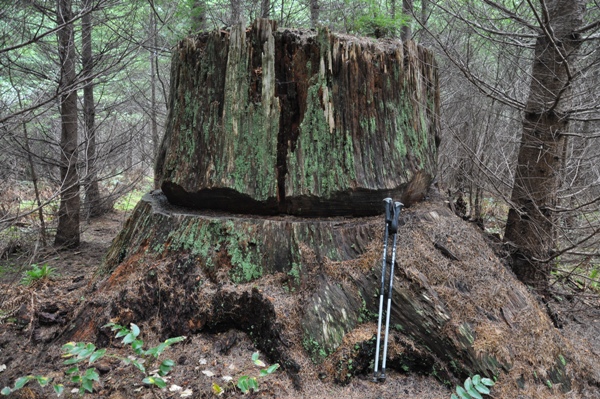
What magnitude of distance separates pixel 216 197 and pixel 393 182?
153 centimetres

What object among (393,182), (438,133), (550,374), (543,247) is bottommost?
(550,374)

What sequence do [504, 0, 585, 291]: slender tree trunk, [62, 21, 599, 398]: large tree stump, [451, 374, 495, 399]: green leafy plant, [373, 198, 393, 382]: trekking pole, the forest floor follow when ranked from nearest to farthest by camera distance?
1. [451, 374, 495, 399]: green leafy plant
2. the forest floor
3. [373, 198, 393, 382]: trekking pole
4. [62, 21, 599, 398]: large tree stump
5. [504, 0, 585, 291]: slender tree trunk

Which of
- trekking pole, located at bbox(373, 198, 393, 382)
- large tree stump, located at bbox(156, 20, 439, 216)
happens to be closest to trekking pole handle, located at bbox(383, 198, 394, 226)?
trekking pole, located at bbox(373, 198, 393, 382)

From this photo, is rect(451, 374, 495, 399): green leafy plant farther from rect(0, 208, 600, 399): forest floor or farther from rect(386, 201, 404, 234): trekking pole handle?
rect(386, 201, 404, 234): trekking pole handle

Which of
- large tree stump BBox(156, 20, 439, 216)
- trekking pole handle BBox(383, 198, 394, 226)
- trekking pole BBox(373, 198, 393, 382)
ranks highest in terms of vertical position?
large tree stump BBox(156, 20, 439, 216)

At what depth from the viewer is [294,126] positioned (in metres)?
3.44

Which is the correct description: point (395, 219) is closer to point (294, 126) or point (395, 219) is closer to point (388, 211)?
point (388, 211)

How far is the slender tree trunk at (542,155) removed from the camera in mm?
3861

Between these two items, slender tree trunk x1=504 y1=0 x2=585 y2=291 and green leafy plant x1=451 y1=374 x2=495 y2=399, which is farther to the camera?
slender tree trunk x1=504 y1=0 x2=585 y2=291

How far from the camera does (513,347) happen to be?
111 inches

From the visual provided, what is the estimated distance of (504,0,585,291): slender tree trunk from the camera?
3861 mm

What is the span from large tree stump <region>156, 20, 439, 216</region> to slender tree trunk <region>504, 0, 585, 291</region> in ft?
5.11

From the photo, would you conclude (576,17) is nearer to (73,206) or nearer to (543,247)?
(543,247)

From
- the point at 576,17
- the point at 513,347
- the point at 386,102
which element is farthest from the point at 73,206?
the point at 576,17
